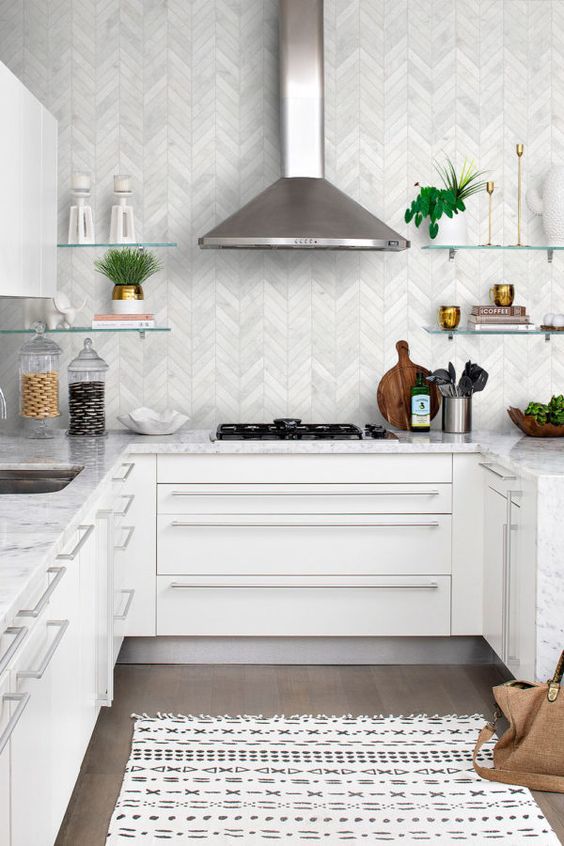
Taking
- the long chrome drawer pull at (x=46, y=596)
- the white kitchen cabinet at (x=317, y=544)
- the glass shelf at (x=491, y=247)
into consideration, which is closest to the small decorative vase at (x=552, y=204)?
the glass shelf at (x=491, y=247)

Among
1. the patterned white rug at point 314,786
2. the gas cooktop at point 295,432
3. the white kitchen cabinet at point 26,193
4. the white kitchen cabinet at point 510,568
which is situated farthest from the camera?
the gas cooktop at point 295,432

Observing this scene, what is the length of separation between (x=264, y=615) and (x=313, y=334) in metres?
1.28

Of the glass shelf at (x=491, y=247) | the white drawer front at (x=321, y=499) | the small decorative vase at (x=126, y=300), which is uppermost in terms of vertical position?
the glass shelf at (x=491, y=247)

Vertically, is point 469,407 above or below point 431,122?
below

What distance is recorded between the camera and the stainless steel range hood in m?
3.76

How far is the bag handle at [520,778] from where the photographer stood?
106 inches

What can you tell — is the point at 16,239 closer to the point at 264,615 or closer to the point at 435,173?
the point at 264,615

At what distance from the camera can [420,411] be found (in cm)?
408

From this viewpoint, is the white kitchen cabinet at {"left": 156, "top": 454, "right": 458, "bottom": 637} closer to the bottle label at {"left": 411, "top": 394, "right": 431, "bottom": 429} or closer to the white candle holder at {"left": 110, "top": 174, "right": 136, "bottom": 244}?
the bottle label at {"left": 411, "top": 394, "right": 431, "bottom": 429}

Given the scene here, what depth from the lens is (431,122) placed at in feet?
14.0

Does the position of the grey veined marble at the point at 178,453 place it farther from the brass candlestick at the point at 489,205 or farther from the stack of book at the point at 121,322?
the brass candlestick at the point at 489,205

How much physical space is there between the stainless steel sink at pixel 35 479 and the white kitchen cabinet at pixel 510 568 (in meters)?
1.41

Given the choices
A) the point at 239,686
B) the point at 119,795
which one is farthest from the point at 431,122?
the point at 119,795

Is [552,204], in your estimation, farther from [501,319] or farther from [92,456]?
[92,456]
